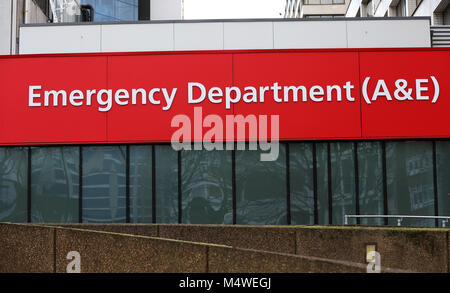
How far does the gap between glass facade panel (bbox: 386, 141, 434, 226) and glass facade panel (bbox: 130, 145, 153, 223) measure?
6.20m

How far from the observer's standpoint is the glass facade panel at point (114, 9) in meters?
51.6

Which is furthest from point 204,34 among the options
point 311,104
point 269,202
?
point 269,202

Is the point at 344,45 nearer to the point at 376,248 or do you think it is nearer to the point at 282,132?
the point at 282,132

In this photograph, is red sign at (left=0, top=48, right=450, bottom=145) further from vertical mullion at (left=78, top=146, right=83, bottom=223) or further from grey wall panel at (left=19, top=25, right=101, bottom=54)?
grey wall panel at (left=19, top=25, right=101, bottom=54)

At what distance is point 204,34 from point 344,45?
4011 mm

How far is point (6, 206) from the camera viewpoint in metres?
16.1

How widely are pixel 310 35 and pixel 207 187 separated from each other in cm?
540

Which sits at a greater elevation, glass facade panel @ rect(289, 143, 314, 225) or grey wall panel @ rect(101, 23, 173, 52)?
grey wall panel @ rect(101, 23, 173, 52)

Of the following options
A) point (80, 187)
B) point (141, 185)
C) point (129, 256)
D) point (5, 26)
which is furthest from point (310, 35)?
point (5, 26)

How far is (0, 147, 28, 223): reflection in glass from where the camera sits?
16078 mm

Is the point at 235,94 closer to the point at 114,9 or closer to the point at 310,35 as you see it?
the point at 310,35

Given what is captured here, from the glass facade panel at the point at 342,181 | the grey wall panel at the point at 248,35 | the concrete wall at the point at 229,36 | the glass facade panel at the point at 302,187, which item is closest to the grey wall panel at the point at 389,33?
the concrete wall at the point at 229,36

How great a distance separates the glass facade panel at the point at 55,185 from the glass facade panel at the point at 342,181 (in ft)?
22.1
